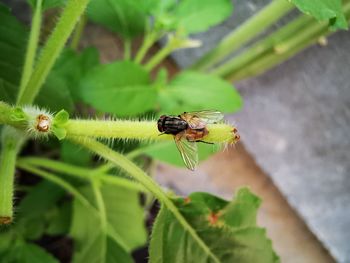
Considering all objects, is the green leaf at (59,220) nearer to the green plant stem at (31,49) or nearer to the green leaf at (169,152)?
the green leaf at (169,152)

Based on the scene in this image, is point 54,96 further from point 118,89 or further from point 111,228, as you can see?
point 111,228

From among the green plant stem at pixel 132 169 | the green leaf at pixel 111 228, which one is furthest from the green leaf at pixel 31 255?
the green plant stem at pixel 132 169

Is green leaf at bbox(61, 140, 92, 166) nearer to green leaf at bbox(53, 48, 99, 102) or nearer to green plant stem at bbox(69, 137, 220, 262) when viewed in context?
green leaf at bbox(53, 48, 99, 102)

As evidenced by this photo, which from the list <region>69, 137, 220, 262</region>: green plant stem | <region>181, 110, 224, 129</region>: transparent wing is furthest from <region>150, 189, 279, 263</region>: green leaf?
<region>181, 110, 224, 129</region>: transparent wing

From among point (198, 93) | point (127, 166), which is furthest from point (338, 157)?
point (127, 166)

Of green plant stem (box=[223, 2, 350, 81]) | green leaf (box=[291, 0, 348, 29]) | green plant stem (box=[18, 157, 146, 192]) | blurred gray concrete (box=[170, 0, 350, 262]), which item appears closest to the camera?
green leaf (box=[291, 0, 348, 29])

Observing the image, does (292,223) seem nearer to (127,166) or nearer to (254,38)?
(254,38)

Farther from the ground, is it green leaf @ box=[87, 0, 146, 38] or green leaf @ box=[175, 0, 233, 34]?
green leaf @ box=[87, 0, 146, 38]
